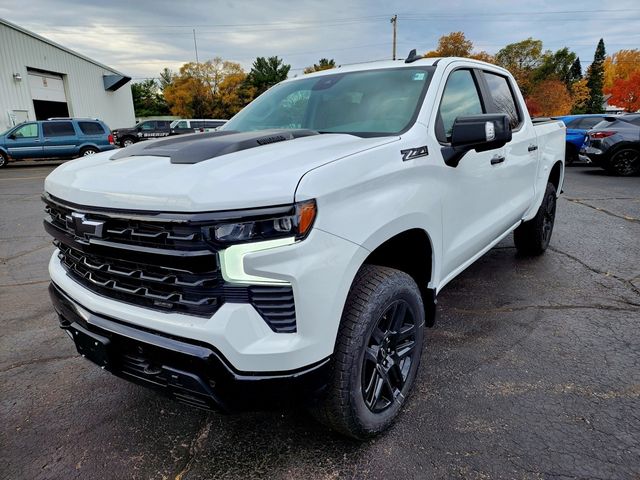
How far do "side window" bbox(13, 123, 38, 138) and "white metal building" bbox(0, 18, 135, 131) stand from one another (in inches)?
256

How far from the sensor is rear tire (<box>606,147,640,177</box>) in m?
11.8

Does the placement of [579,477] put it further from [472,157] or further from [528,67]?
[528,67]

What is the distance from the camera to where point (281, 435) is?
7.47 ft

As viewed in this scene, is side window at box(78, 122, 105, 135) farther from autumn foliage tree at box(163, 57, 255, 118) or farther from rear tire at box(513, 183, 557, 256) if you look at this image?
autumn foliage tree at box(163, 57, 255, 118)

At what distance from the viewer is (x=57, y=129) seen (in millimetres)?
17938

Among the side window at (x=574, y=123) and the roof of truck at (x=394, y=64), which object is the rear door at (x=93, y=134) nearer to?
→ the roof of truck at (x=394, y=64)

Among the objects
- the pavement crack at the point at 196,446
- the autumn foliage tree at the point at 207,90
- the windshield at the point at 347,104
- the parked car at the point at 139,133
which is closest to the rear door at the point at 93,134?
the parked car at the point at 139,133

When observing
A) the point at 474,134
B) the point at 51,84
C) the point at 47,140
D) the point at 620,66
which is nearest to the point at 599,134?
the point at 474,134

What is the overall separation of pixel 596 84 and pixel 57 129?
233 feet

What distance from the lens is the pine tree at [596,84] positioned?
61216 millimetres

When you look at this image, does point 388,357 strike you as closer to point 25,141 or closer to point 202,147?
point 202,147

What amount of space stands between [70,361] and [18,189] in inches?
419

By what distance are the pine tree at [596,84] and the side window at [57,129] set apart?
6300 cm

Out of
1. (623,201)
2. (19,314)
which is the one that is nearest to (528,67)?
(623,201)
